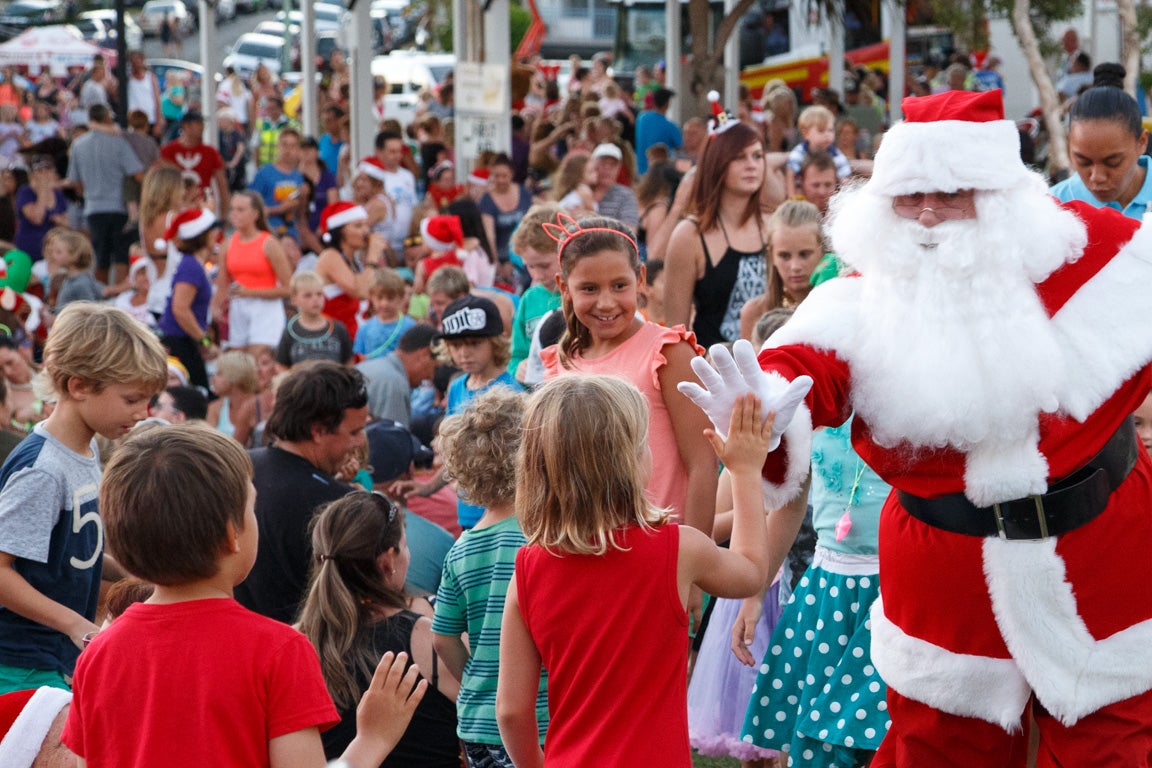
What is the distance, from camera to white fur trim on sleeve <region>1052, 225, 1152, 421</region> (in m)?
3.11

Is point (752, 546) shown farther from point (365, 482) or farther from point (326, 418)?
point (365, 482)

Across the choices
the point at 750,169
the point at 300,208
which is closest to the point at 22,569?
the point at 750,169

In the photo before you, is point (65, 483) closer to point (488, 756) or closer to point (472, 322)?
point (488, 756)

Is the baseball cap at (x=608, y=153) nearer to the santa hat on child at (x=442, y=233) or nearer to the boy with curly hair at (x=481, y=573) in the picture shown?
the santa hat on child at (x=442, y=233)

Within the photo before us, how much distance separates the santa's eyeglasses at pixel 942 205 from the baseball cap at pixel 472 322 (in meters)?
2.65

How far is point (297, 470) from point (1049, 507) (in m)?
2.46

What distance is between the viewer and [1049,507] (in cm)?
313

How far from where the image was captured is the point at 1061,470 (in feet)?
10.2

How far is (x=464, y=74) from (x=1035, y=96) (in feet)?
40.3

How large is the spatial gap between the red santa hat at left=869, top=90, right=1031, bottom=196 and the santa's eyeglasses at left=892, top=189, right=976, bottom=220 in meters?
0.04

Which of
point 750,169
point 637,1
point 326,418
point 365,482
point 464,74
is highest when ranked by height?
point 637,1

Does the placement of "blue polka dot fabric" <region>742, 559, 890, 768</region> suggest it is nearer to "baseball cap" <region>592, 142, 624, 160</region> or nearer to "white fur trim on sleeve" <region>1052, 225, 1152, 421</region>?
"white fur trim on sleeve" <region>1052, 225, 1152, 421</region>

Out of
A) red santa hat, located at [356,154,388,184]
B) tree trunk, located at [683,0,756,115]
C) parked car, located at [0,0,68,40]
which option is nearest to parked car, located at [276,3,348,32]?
parked car, located at [0,0,68,40]

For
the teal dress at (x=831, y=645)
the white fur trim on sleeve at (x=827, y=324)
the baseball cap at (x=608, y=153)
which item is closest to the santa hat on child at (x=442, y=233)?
the baseball cap at (x=608, y=153)
